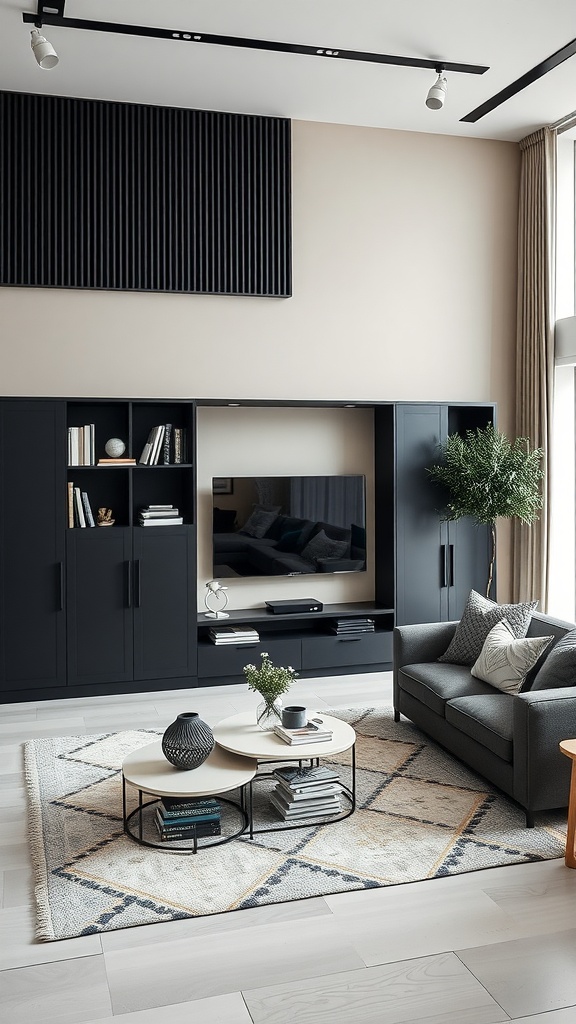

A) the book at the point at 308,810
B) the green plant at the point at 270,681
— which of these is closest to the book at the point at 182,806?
the book at the point at 308,810

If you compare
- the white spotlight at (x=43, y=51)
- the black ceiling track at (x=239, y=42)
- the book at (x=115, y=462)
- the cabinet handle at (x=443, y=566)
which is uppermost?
the black ceiling track at (x=239, y=42)

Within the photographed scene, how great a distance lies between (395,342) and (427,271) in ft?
1.92

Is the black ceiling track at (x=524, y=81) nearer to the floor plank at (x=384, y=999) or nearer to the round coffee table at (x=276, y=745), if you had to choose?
the round coffee table at (x=276, y=745)

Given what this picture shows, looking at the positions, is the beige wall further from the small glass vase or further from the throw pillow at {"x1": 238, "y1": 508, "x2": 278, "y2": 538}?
the small glass vase

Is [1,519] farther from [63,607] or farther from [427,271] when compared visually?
[427,271]

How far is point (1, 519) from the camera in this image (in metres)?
5.11

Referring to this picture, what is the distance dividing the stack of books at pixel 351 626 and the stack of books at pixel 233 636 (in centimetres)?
56

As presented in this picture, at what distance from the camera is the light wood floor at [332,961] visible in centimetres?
235

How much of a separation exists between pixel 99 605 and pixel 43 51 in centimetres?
302

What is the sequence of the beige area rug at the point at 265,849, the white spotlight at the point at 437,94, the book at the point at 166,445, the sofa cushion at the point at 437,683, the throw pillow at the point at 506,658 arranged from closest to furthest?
the beige area rug at the point at 265,849
the throw pillow at the point at 506,658
the sofa cushion at the point at 437,683
the white spotlight at the point at 437,94
the book at the point at 166,445

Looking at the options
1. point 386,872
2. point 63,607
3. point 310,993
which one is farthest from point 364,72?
point 310,993

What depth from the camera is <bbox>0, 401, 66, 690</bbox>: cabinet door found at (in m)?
5.11

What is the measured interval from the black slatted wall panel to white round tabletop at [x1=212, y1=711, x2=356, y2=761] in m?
3.12

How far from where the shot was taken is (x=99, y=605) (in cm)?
529
